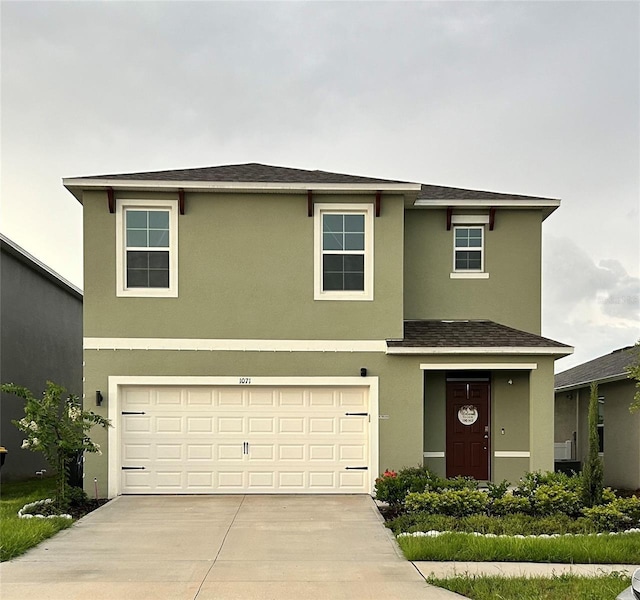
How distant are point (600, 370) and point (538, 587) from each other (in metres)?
12.4

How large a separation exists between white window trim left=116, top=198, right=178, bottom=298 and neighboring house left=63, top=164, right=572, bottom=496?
0.03 metres

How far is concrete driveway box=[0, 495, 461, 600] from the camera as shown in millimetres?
7449

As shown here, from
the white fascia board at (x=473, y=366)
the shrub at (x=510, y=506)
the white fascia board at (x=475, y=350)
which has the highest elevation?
the white fascia board at (x=475, y=350)

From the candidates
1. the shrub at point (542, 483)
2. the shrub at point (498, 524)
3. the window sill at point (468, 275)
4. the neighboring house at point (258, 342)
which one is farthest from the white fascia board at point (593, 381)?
the shrub at point (498, 524)

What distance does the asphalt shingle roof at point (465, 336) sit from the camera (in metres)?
13.5

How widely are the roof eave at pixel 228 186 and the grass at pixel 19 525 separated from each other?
237 inches

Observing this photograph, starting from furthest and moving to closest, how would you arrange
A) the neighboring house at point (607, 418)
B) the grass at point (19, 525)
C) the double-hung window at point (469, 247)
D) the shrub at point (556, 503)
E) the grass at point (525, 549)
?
the neighboring house at point (607, 418) → the double-hung window at point (469, 247) → the shrub at point (556, 503) → the grass at point (19, 525) → the grass at point (525, 549)

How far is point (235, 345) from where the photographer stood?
44.8ft

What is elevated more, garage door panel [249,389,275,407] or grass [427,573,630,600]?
garage door panel [249,389,275,407]

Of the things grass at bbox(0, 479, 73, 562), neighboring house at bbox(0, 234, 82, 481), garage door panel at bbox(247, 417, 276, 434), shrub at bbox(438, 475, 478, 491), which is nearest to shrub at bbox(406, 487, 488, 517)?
shrub at bbox(438, 475, 478, 491)

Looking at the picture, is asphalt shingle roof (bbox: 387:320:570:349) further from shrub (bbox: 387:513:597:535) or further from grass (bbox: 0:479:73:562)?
grass (bbox: 0:479:73:562)

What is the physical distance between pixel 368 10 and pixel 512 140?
19.1 feet

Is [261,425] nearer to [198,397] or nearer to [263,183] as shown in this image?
[198,397]

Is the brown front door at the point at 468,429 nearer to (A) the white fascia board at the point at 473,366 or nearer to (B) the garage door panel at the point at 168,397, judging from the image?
(A) the white fascia board at the point at 473,366
